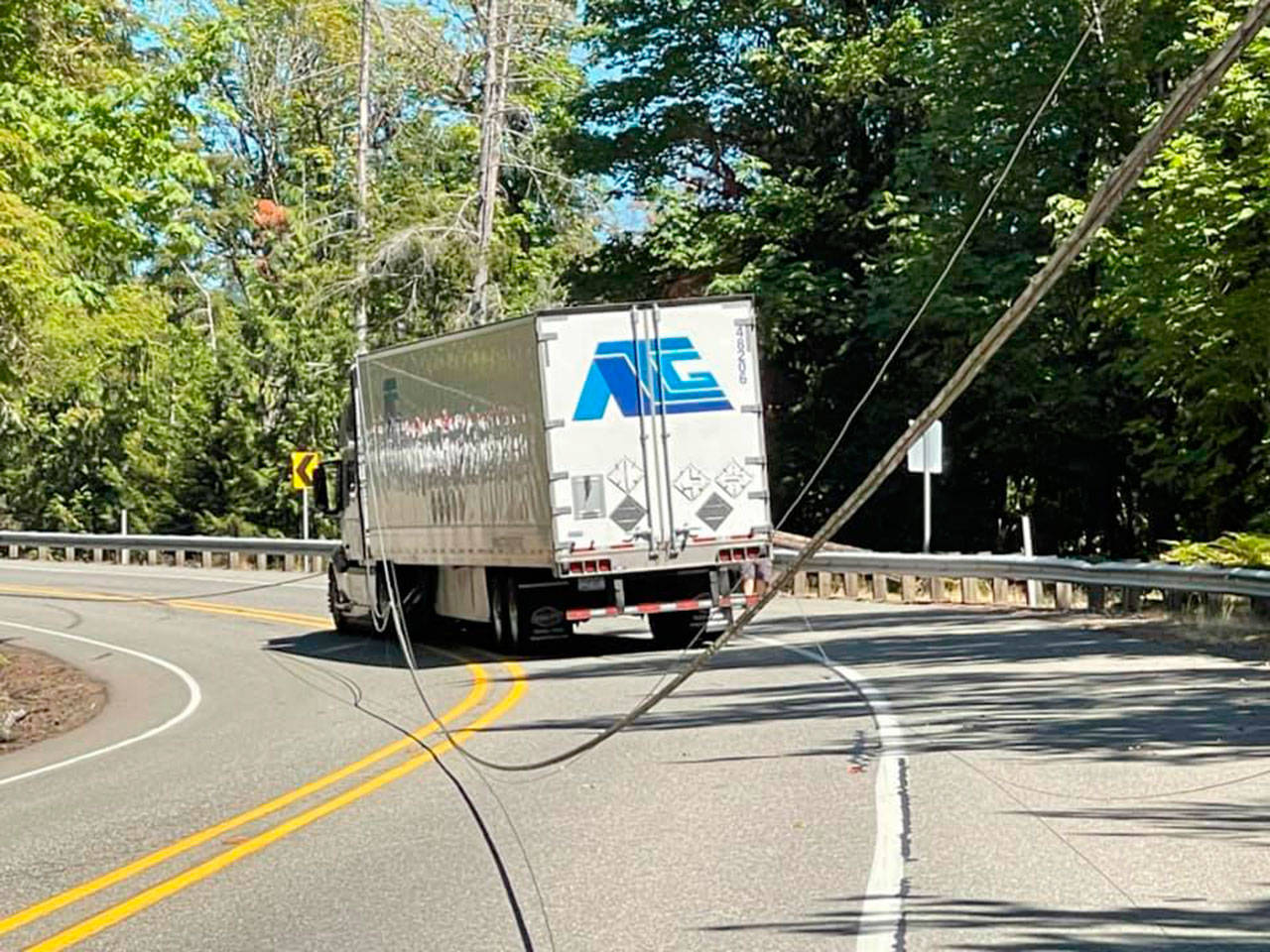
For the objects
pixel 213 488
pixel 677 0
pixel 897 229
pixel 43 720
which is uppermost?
pixel 677 0

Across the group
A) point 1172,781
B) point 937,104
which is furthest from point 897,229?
point 1172,781

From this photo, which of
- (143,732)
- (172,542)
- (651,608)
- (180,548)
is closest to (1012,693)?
(651,608)

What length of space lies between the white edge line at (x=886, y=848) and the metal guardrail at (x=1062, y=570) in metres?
6.39

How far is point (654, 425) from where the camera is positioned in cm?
1939

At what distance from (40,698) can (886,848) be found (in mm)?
14020

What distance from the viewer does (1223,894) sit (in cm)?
730

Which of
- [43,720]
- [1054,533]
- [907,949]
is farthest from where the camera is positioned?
[1054,533]

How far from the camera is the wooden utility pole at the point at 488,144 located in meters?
39.9

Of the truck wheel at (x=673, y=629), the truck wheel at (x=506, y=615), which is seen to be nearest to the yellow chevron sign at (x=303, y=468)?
the truck wheel at (x=506, y=615)

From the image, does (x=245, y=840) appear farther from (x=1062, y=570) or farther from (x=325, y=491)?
(x=325, y=491)

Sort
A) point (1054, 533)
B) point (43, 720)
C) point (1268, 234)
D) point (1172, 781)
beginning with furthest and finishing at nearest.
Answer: point (1054, 533) → point (1268, 234) → point (43, 720) → point (1172, 781)

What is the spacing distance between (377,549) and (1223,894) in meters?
18.2

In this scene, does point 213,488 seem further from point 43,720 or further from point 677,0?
point 43,720

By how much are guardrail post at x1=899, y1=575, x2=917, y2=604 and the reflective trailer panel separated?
8151mm
